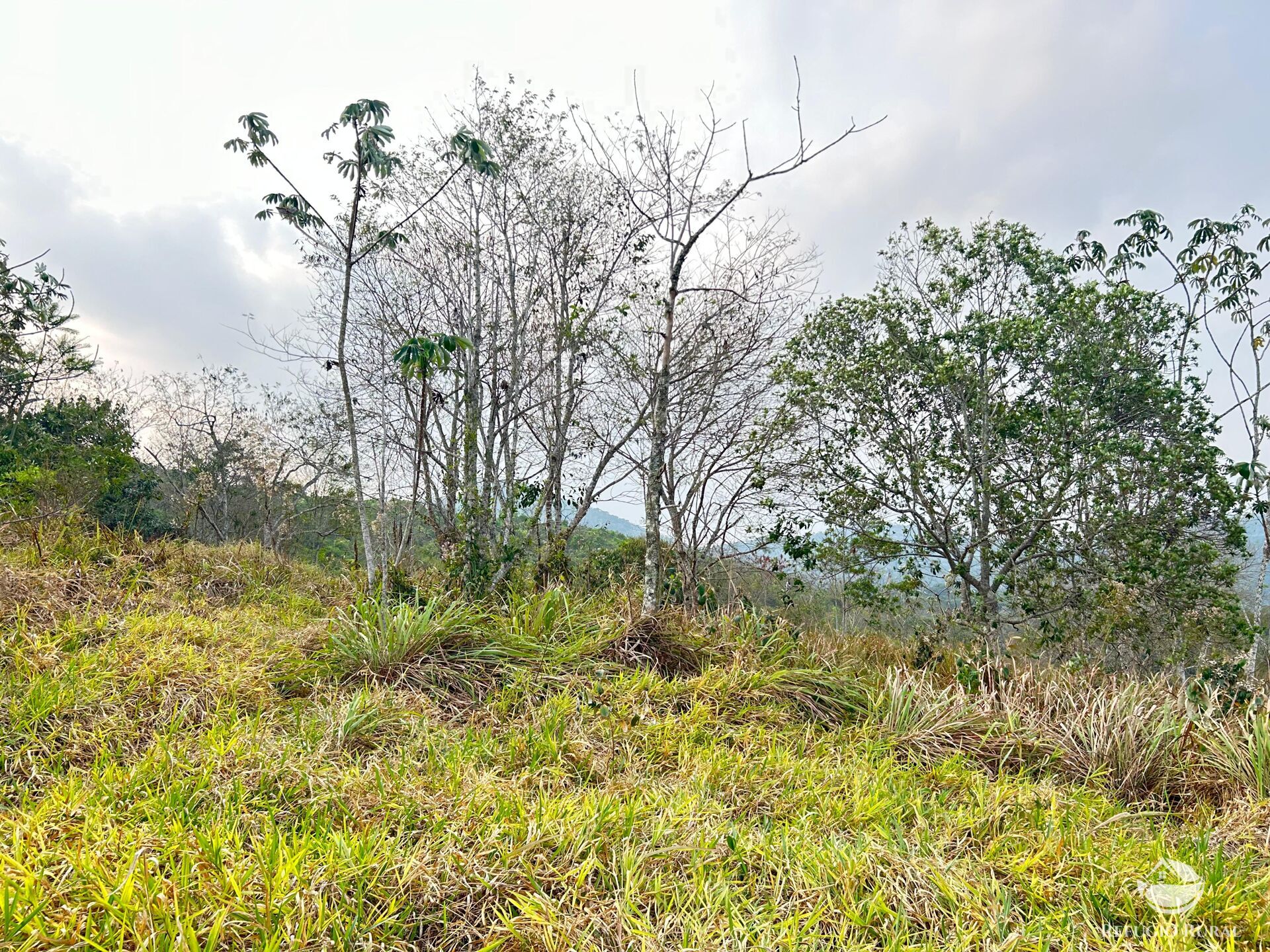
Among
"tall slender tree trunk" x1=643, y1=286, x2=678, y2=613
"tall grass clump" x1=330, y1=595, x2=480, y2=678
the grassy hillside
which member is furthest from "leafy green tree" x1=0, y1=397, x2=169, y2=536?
"tall slender tree trunk" x1=643, y1=286, x2=678, y2=613

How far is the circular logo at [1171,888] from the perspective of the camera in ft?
6.15

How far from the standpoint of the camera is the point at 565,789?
2.52 meters

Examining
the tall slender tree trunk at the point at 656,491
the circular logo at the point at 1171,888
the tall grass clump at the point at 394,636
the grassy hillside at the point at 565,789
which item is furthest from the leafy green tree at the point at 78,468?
the circular logo at the point at 1171,888

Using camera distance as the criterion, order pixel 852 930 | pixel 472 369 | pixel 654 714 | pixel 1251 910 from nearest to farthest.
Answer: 1. pixel 852 930
2. pixel 1251 910
3. pixel 654 714
4. pixel 472 369

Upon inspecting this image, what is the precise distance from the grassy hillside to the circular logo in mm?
39

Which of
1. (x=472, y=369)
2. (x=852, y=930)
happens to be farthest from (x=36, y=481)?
(x=852, y=930)

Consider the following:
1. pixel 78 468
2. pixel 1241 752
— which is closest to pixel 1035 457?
pixel 1241 752

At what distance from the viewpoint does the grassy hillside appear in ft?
5.63

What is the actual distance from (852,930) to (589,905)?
0.79 metres

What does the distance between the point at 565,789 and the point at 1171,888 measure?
2.13 metres

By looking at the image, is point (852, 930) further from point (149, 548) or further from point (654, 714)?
point (149, 548)

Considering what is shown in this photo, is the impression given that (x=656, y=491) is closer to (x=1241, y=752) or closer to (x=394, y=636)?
(x=394, y=636)

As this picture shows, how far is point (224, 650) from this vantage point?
3744 millimetres

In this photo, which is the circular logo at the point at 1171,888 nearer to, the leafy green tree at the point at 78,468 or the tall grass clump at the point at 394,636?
the tall grass clump at the point at 394,636
